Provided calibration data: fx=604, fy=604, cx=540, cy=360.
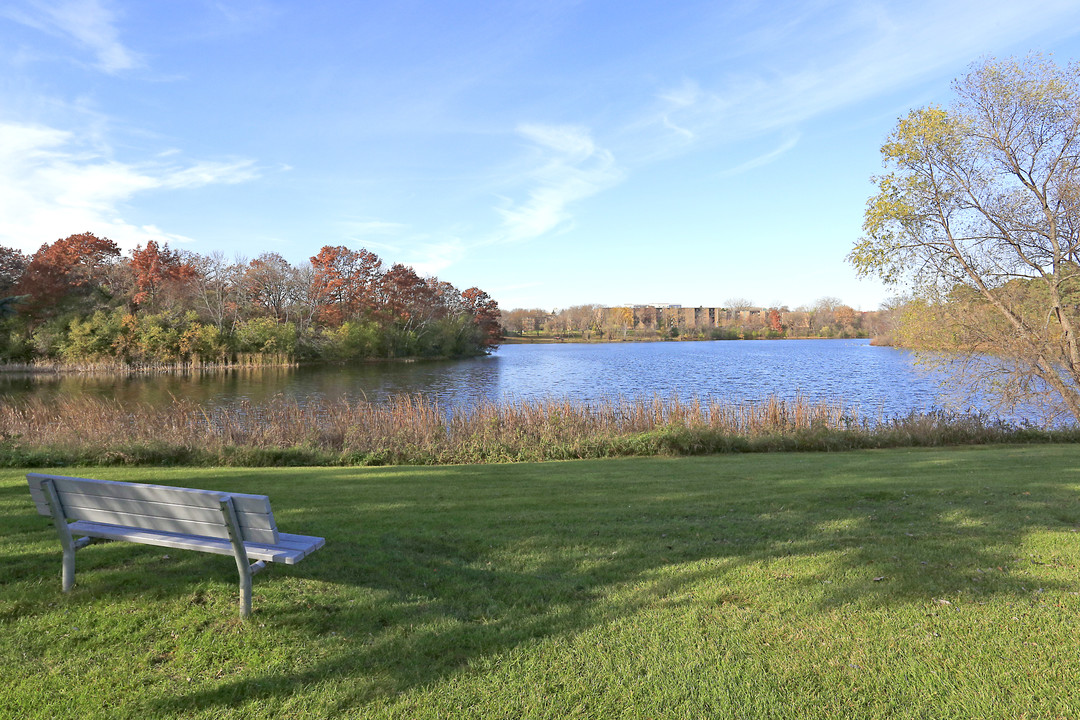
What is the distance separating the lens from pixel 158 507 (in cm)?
390

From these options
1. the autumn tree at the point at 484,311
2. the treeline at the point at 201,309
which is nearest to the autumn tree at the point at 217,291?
the treeline at the point at 201,309

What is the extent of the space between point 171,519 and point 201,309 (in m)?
56.6

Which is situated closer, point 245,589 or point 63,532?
point 245,589

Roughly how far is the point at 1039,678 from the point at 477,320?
252 ft

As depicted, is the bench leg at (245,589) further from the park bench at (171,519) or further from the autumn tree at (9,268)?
the autumn tree at (9,268)

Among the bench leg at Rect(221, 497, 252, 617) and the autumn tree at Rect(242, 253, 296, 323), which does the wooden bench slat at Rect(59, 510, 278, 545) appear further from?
the autumn tree at Rect(242, 253, 296, 323)

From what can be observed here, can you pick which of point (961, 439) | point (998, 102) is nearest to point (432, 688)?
point (961, 439)

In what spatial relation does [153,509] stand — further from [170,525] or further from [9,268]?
[9,268]

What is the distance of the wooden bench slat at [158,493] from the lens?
367cm

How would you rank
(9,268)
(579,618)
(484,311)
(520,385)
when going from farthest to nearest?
1. (484,311)
2. (9,268)
3. (520,385)
4. (579,618)

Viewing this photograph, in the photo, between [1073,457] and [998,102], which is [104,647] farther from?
[998,102]

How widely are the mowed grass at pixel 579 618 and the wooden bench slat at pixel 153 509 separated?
597 mm

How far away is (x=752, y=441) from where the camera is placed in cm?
1440

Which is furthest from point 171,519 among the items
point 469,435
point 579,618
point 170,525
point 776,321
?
point 776,321
